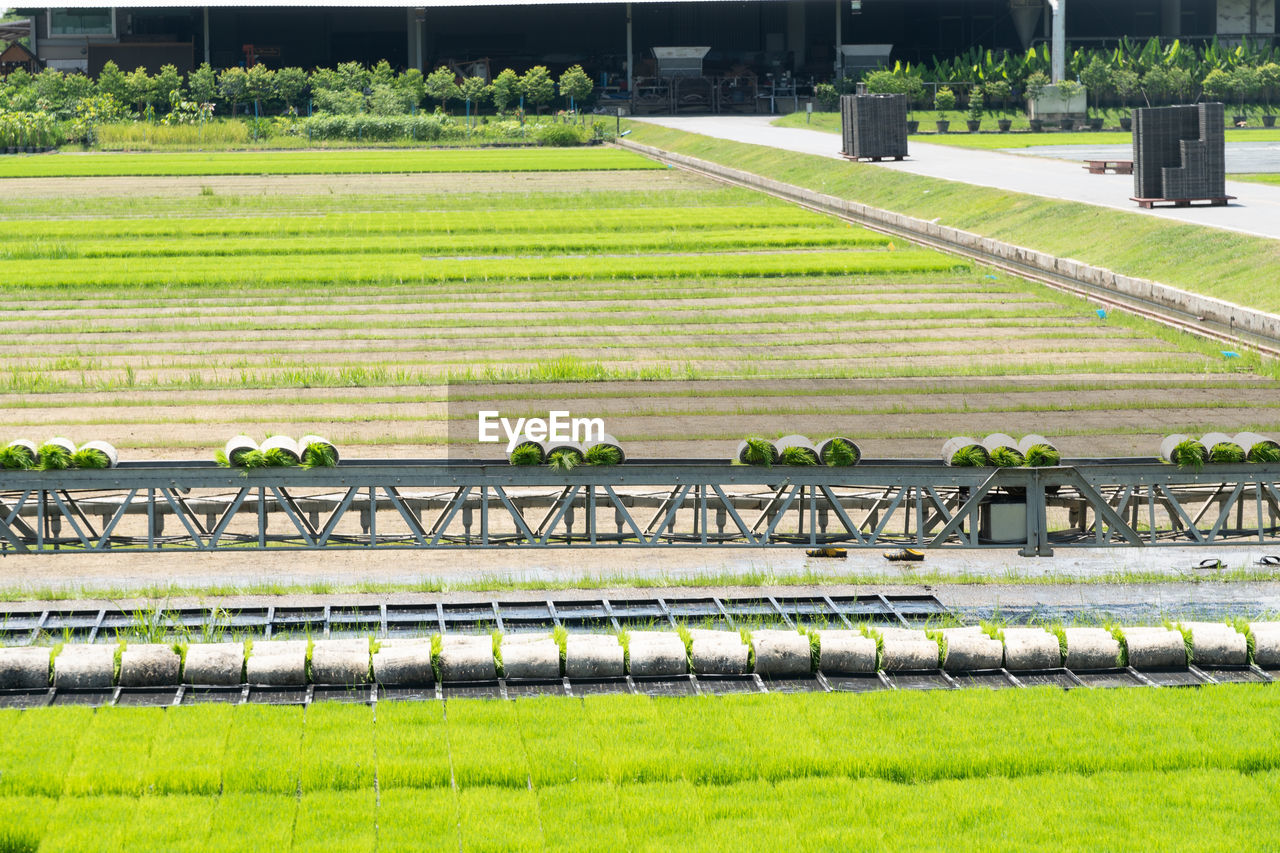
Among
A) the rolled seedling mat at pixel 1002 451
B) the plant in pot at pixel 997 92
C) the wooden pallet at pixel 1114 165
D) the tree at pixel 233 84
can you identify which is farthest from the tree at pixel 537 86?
the rolled seedling mat at pixel 1002 451

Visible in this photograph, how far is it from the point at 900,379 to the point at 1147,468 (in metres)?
10.3

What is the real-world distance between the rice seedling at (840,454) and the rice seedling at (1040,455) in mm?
1902

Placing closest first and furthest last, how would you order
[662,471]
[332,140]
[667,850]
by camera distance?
[667,850] < [662,471] < [332,140]

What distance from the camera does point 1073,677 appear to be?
12.7m

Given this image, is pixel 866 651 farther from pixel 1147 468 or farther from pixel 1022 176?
pixel 1022 176

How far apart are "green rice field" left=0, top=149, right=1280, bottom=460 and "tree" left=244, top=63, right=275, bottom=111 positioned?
44.5 metres

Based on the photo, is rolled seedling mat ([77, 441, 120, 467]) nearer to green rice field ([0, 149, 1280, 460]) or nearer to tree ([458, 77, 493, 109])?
green rice field ([0, 149, 1280, 460])

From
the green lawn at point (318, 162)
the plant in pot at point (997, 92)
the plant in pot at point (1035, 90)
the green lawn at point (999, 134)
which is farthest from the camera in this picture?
the plant in pot at point (997, 92)

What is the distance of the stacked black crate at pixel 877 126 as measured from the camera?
5884 cm

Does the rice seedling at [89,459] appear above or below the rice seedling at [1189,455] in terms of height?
above

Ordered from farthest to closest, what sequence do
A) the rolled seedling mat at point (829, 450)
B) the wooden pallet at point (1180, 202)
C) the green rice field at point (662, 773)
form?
the wooden pallet at point (1180, 202) → the rolled seedling mat at point (829, 450) → the green rice field at point (662, 773)

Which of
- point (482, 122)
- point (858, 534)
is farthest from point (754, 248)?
point (482, 122)

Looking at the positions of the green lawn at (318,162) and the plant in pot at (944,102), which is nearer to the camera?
the green lawn at (318,162)

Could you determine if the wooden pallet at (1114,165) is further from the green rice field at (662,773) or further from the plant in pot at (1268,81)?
the green rice field at (662,773)
